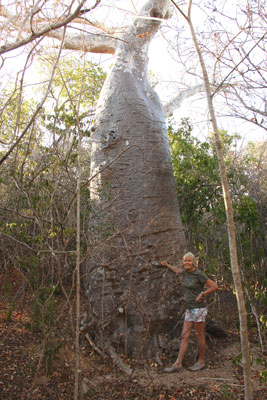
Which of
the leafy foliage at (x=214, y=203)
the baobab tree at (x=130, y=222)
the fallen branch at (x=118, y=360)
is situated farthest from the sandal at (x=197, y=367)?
the leafy foliage at (x=214, y=203)

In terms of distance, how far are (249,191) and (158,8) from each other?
2.20 metres

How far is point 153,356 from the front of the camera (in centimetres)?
276

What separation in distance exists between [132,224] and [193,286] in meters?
0.69

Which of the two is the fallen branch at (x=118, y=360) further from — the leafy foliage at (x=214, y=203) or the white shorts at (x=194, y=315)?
the leafy foliage at (x=214, y=203)

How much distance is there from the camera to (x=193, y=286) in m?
2.76

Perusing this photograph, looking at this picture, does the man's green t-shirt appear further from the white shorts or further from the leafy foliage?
the leafy foliage

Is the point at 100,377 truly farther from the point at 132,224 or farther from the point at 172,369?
the point at 132,224

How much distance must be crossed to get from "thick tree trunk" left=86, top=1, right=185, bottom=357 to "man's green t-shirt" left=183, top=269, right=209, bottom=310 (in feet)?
0.73

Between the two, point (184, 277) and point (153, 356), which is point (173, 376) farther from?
point (184, 277)

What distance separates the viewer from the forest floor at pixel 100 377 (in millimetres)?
2189

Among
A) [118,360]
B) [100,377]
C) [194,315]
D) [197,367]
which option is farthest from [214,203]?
[100,377]

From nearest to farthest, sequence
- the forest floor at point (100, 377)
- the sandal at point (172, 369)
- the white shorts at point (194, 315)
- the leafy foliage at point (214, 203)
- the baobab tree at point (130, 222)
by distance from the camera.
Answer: the forest floor at point (100, 377)
the sandal at point (172, 369)
the white shorts at point (194, 315)
the baobab tree at point (130, 222)
the leafy foliage at point (214, 203)

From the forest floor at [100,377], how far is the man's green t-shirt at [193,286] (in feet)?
1.50

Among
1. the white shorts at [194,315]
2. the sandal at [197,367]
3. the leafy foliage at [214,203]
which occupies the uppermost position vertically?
the leafy foliage at [214,203]
